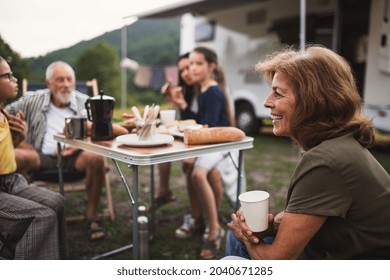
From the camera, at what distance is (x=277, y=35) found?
579cm

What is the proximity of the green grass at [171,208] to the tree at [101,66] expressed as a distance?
916 mm

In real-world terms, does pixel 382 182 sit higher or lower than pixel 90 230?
higher

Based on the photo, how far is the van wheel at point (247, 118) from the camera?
6.41m

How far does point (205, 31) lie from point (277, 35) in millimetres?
1430

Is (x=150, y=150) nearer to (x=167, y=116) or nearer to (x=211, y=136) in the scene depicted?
(x=211, y=136)

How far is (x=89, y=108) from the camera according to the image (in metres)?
1.89

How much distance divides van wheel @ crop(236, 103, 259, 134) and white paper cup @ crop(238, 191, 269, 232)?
17.2 feet

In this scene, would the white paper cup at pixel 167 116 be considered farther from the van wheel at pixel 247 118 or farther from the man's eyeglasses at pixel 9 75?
the van wheel at pixel 247 118

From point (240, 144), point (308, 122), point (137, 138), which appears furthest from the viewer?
point (240, 144)

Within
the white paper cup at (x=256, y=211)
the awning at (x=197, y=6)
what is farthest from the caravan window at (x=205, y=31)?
the white paper cup at (x=256, y=211)
